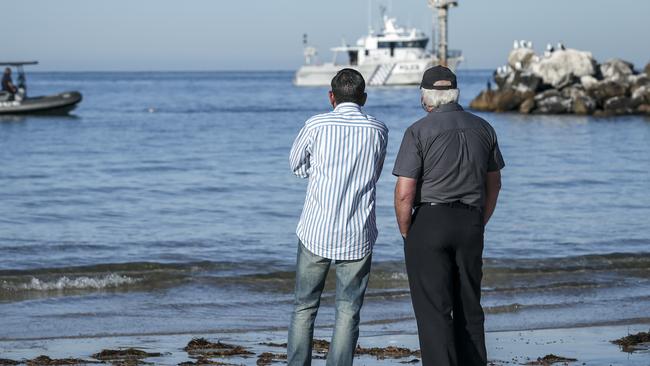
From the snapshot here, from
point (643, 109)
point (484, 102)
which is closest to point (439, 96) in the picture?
point (643, 109)

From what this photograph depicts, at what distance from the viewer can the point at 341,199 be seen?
507 cm

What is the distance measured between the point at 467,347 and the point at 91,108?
53.5m

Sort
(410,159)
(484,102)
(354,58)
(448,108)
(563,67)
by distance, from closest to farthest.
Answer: (410,159) → (448,108) → (563,67) → (484,102) → (354,58)

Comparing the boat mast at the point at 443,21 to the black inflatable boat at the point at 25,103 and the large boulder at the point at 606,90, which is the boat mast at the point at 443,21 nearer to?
the large boulder at the point at 606,90

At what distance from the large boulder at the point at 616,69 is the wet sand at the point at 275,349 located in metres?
41.1

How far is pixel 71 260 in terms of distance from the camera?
12.0 m

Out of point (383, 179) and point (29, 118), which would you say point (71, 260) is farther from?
point (29, 118)

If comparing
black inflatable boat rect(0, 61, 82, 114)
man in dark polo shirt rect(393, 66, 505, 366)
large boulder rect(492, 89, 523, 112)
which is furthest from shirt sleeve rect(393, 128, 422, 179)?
large boulder rect(492, 89, 523, 112)

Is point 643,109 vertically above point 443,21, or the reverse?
point 443,21

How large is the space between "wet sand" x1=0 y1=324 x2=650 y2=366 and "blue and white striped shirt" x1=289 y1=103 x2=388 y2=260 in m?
1.46

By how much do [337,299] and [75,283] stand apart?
567 cm

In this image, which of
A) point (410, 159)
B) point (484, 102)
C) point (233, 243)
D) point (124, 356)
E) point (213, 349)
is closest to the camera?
point (410, 159)

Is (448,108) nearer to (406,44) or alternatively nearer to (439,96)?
(439,96)

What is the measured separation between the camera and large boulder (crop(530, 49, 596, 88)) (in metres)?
46.7
